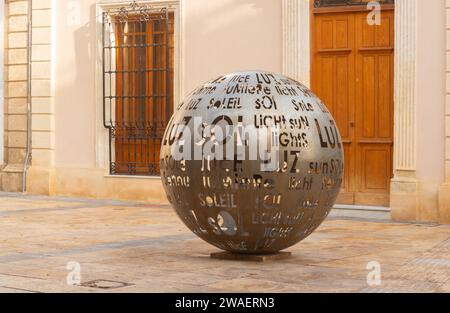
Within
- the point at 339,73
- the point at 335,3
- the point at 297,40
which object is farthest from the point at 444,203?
the point at 335,3

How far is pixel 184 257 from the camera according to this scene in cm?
922

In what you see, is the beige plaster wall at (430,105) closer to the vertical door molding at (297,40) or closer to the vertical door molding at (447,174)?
the vertical door molding at (447,174)

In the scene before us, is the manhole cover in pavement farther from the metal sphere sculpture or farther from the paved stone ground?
the metal sphere sculpture

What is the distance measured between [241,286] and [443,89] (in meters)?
7.17

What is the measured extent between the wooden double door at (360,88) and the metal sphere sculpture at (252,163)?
619 centimetres

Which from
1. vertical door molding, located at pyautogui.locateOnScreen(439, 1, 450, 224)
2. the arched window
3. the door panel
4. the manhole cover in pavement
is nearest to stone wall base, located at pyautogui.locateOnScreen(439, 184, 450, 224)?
vertical door molding, located at pyautogui.locateOnScreen(439, 1, 450, 224)

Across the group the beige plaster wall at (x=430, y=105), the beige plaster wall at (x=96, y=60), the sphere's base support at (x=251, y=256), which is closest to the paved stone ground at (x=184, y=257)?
the sphere's base support at (x=251, y=256)

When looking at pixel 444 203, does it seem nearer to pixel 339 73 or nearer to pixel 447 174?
pixel 447 174

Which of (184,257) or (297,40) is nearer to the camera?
(184,257)

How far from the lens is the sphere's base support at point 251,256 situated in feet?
28.6

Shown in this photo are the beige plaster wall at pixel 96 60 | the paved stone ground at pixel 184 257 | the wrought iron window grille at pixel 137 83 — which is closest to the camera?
the paved stone ground at pixel 184 257

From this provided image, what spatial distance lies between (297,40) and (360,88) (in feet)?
4.24
